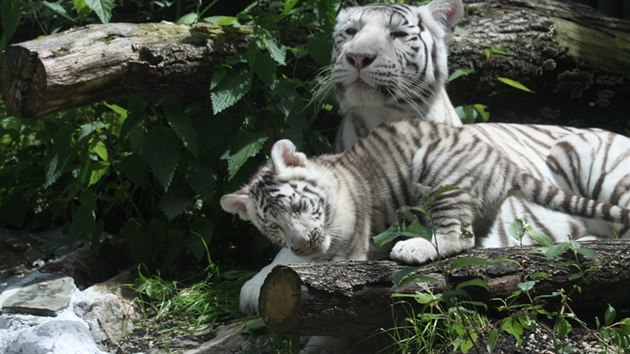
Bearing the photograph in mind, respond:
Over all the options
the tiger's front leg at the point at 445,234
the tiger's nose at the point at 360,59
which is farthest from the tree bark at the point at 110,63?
the tiger's front leg at the point at 445,234

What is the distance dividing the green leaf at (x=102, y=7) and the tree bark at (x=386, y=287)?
1672mm

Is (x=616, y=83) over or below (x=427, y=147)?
below

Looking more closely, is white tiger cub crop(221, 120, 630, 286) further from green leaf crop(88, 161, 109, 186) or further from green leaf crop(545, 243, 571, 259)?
green leaf crop(88, 161, 109, 186)

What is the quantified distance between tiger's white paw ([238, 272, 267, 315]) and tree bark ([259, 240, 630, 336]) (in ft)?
2.93

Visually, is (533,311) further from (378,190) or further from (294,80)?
(294,80)


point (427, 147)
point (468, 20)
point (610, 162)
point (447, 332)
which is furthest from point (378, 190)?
point (468, 20)

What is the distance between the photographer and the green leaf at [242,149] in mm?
4742

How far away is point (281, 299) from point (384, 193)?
2.96 ft

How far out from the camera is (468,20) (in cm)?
591

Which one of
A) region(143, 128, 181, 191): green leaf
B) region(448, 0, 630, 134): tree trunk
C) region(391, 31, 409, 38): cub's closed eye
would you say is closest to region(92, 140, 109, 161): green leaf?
region(143, 128, 181, 191): green leaf

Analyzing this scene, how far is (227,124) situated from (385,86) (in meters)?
0.89

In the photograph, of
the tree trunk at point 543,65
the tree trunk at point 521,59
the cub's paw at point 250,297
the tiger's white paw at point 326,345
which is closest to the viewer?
the tiger's white paw at point 326,345

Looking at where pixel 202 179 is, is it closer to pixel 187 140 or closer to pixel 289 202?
pixel 187 140

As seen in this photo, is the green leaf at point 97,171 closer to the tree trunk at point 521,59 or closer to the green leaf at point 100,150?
the green leaf at point 100,150
